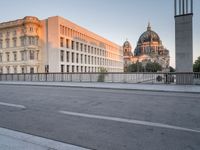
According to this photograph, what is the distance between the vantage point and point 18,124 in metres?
5.02

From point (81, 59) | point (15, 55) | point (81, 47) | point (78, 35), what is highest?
point (78, 35)

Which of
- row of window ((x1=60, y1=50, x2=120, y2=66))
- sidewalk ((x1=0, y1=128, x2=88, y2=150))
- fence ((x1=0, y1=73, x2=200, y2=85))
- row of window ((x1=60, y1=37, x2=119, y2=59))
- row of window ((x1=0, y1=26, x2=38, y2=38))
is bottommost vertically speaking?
sidewalk ((x1=0, y1=128, x2=88, y2=150))

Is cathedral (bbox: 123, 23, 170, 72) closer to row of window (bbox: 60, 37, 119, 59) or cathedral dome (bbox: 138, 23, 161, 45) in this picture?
cathedral dome (bbox: 138, 23, 161, 45)

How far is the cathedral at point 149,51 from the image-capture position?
133 meters

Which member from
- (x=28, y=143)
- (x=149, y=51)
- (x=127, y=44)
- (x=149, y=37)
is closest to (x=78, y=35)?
(x=28, y=143)

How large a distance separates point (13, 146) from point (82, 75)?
19369mm

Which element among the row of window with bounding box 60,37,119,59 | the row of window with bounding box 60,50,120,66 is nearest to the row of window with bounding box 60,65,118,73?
the row of window with bounding box 60,50,120,66

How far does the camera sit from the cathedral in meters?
133

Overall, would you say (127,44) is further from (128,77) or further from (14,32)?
(128,77)

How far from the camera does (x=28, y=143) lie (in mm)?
3625

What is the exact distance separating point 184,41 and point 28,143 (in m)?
15.7

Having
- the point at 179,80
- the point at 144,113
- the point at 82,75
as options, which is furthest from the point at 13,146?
the point at 82,75

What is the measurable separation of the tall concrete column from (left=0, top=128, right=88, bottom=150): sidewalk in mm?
14692

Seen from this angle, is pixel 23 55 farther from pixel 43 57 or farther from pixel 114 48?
pixel 114 48
